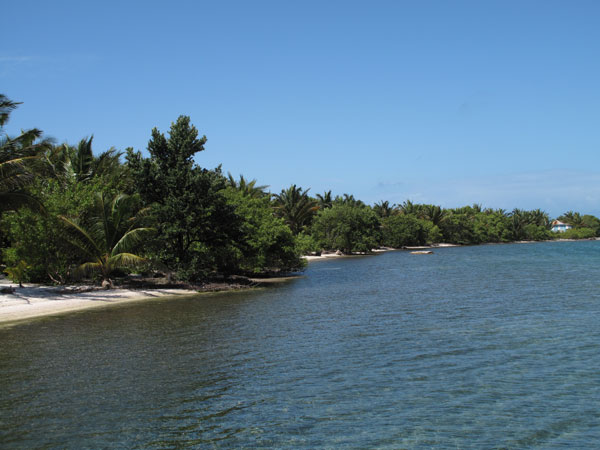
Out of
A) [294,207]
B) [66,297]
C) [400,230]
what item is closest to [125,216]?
[66,297]

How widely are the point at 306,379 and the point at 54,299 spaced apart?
1975 cm

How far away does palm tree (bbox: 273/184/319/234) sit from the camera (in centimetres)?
8738

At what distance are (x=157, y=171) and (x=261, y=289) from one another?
11.2 metres

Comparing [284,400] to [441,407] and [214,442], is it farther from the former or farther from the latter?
[441,407]

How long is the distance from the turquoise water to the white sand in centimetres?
238

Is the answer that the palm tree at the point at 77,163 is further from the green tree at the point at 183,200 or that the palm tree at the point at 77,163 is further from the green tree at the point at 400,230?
the green tree at the point at 400,230

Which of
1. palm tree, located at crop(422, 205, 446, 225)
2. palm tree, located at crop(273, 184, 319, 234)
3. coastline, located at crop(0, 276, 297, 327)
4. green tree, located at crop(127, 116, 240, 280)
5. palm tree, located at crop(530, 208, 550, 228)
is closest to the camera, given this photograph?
coastline, located at crop(0, 276, 297, 327)

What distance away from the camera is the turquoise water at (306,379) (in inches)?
360

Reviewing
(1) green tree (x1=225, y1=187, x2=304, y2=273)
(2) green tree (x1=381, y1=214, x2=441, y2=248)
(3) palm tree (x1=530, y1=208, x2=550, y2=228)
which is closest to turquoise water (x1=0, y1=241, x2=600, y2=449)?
(1) green tree (x1=225, y1=187, x2=304, y2=273)

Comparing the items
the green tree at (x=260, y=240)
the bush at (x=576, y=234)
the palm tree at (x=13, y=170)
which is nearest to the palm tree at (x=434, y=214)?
the bush at (x=576, y=234)

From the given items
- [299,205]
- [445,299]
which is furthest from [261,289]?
[299,205]

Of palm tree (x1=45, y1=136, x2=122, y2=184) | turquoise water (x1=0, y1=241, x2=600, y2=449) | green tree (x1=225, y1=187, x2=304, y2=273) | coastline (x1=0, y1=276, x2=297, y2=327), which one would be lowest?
turquoise water (x1=0, y1=241, x2=600, y2=449)

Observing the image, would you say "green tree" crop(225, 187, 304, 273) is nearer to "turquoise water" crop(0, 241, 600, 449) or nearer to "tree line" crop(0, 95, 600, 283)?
"tree line" crop(0, 95, 600, 283)

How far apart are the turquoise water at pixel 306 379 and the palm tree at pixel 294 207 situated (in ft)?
207
